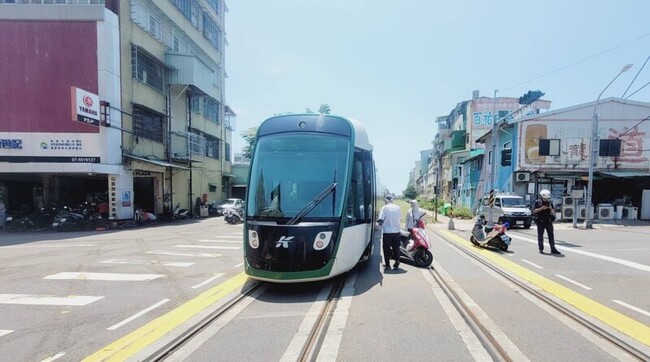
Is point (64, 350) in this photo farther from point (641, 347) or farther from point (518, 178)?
point (518, 178)

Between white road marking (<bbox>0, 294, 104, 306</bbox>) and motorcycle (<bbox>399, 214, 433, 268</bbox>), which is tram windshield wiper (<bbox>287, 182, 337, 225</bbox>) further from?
white road marking (<bbox>0, 294, 104, 306</bbox>)

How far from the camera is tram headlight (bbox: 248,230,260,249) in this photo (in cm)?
640

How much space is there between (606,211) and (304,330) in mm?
28035

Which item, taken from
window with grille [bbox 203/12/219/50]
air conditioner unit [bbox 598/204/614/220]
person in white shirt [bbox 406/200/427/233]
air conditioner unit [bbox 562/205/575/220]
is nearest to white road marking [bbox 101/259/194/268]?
person in white shirt [bbox 406/200/427/233]

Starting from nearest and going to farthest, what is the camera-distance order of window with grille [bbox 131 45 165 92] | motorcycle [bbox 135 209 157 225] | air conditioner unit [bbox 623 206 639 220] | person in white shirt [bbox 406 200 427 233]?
person in white shirt [bbox 406 200 427 233]
motorcycle [bbox 135 209 157 225]
window with grille [bbox 131 45 165 92]
air conditioner unit [bbox 623 206 639 220]

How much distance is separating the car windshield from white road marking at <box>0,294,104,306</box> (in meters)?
21.5

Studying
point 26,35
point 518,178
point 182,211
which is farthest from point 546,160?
point 26,35

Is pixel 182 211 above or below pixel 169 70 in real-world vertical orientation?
below

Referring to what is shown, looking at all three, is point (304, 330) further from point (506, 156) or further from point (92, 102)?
point (92, 102)

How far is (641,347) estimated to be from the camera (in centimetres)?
424

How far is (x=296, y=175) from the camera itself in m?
6.83

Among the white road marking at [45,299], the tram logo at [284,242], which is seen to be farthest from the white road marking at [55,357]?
the tram logo at [284,242]

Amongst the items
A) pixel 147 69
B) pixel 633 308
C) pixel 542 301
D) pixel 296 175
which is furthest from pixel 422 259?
pixel 147 69

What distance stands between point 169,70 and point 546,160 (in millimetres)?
29356
